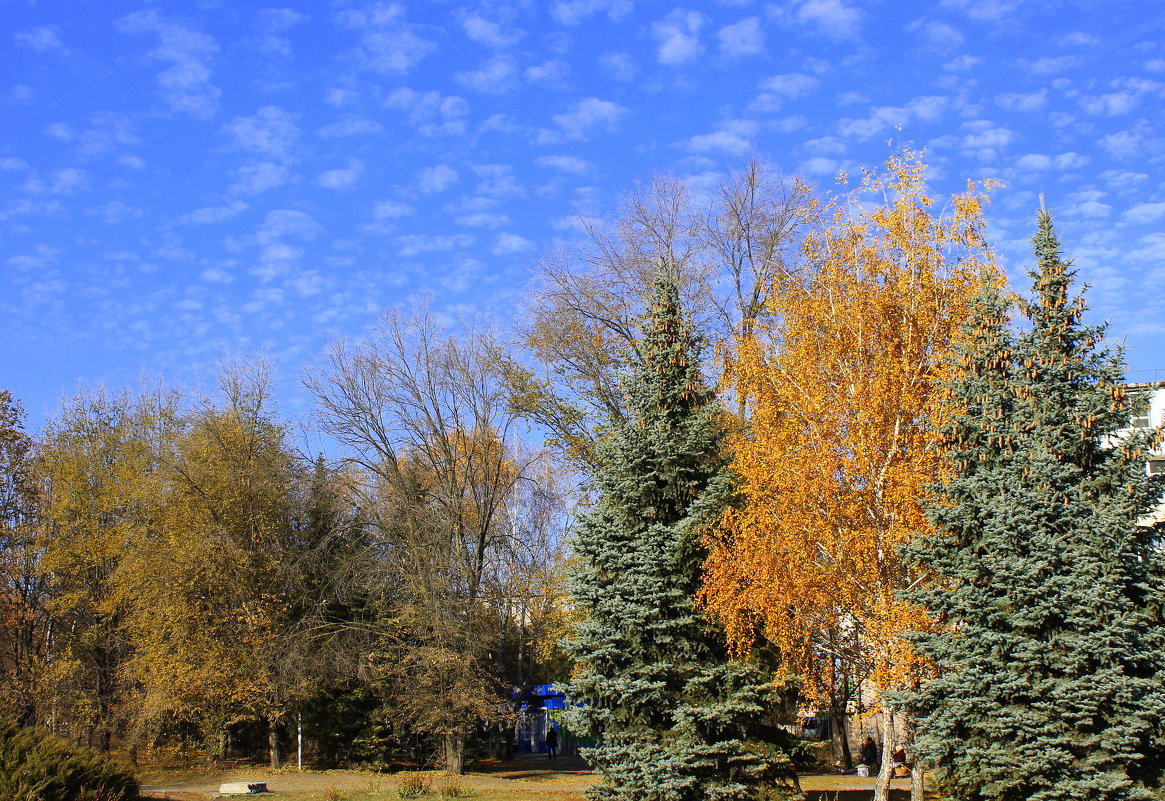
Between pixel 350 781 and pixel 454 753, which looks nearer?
pixel 350 781

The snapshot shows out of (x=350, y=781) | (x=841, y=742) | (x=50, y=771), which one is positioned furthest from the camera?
(x=841, y=742)

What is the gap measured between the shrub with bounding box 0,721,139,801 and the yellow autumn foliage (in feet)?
32.9

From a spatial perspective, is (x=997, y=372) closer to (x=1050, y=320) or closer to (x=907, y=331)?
(x=1050, y=320)

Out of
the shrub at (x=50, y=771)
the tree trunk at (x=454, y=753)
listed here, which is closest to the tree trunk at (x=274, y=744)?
the tree trunk at (x=454, y=753)

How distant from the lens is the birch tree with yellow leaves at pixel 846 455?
16047 millimetres

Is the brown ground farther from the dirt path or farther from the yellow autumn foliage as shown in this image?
the yellow autumn foliage

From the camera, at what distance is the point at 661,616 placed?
657 inches

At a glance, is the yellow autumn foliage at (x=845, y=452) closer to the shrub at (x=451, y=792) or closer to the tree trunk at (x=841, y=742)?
the shrub at (x=451, y=792)

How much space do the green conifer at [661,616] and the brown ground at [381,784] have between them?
19.3 ft

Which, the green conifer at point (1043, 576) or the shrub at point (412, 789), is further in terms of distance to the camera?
the shrub at point (412, 789)

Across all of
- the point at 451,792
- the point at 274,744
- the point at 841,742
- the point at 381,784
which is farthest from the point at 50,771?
the point at 841,742

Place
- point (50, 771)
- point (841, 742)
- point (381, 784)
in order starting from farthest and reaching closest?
point (841, 742), point (381, 784), point (50, 771)

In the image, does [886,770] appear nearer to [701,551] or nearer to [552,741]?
[701,551]

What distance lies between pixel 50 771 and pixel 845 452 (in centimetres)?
1354
